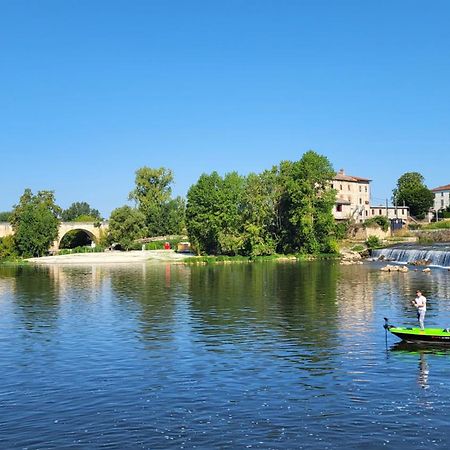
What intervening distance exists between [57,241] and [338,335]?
412 ft

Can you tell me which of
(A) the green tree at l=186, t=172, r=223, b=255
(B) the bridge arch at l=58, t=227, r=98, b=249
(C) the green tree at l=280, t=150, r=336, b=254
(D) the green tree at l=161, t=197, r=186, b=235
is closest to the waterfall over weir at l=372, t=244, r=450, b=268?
(C) the green tree at l=280, t=150, r=336, b=254

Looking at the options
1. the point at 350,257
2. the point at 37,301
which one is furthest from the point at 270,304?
the point at 350,257

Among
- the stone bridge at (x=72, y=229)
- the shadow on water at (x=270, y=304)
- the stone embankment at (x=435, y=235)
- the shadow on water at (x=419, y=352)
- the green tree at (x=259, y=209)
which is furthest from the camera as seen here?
the stone bridge at (x=72, y=229)

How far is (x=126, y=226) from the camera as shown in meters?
137

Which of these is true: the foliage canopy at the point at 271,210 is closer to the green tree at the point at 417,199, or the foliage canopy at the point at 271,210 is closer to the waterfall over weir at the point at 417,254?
the waterfall over weir at the point at 417,254

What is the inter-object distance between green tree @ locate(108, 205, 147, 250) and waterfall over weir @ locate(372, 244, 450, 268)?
56.1 meters

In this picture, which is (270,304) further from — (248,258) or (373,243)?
(373,243)

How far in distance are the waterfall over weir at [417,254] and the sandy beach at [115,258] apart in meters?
39.8

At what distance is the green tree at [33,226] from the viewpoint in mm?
137625

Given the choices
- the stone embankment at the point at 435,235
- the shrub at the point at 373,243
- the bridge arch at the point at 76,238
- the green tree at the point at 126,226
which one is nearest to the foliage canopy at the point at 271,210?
the shrub at the point at 373,243

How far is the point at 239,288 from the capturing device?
214 ft

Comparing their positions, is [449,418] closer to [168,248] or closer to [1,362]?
[1,362]

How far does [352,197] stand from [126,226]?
65722 mm

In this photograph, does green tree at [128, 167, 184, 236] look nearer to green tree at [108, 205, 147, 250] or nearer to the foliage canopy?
green tree at [108, 205, 147, 250]
